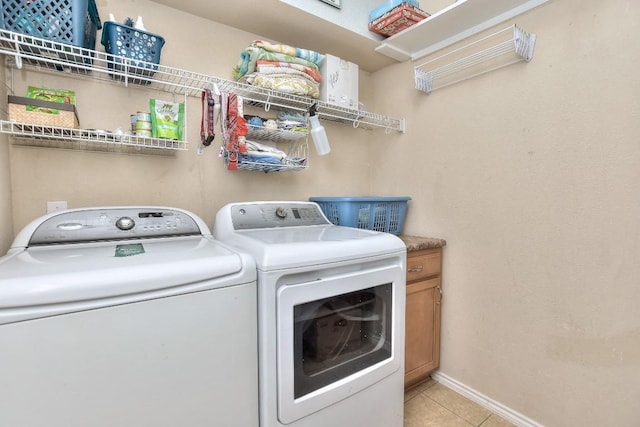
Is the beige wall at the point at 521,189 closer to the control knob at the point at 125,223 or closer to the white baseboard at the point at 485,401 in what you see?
the white baseboard at the point at 485,401

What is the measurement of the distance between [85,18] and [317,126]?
1107mm

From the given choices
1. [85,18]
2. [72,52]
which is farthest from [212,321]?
[85,18]

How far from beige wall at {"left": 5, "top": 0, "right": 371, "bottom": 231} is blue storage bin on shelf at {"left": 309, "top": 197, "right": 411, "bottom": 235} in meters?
0.30

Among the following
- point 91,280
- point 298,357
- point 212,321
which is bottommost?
point 298,357

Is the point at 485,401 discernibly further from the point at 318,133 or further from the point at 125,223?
the point at 125,223

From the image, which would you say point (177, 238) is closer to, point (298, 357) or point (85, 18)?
point (298, 357)

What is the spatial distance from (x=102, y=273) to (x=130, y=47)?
1035 mm

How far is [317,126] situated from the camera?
178cm

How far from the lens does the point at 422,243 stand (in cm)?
179

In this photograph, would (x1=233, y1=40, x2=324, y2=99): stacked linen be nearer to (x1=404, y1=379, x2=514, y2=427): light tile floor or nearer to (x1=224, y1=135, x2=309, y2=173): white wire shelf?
(x1=224, y1=135, x2=309, y2=173): white wire shelf

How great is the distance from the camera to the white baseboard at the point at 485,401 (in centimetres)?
158

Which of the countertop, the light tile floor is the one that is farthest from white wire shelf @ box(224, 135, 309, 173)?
the light tile floor

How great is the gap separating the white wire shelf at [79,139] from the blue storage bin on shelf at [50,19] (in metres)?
0.30

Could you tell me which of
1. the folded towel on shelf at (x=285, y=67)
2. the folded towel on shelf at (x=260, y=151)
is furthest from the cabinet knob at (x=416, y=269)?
the folded towel on shelf at (x=285, y=67)
